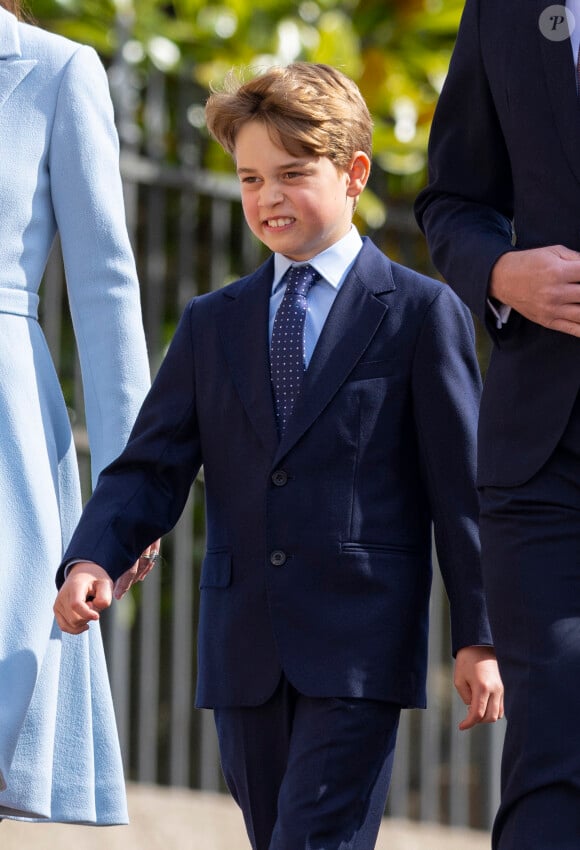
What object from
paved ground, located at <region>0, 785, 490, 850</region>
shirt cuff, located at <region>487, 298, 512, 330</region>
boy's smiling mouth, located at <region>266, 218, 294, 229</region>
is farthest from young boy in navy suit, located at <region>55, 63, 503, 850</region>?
paved ground, located at <region>0, 785, 490, 850</region>

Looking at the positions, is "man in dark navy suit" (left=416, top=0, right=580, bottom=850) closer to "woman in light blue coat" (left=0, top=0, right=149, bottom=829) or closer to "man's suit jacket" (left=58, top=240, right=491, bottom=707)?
"man's suit jacket" (left=58, top=240, right=491, bottom=707)

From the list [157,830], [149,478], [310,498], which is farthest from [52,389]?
[157,830]

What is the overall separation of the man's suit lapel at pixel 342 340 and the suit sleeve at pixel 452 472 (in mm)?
103

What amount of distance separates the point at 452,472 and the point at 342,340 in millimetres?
→ 301

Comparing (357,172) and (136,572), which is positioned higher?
(357,172)

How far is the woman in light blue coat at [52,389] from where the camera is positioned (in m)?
3.16

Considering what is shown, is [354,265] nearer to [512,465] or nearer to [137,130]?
[512,465]

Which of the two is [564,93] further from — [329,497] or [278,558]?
[278,558]

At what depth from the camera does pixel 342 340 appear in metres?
3.32

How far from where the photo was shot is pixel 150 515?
331 cm

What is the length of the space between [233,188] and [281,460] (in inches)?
107

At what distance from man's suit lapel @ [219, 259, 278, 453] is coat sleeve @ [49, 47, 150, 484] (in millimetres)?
165

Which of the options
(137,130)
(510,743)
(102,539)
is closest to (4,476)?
(102,539)

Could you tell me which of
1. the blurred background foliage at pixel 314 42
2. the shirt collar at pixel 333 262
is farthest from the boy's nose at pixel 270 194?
the blurred background foliage at pixel 314 42
